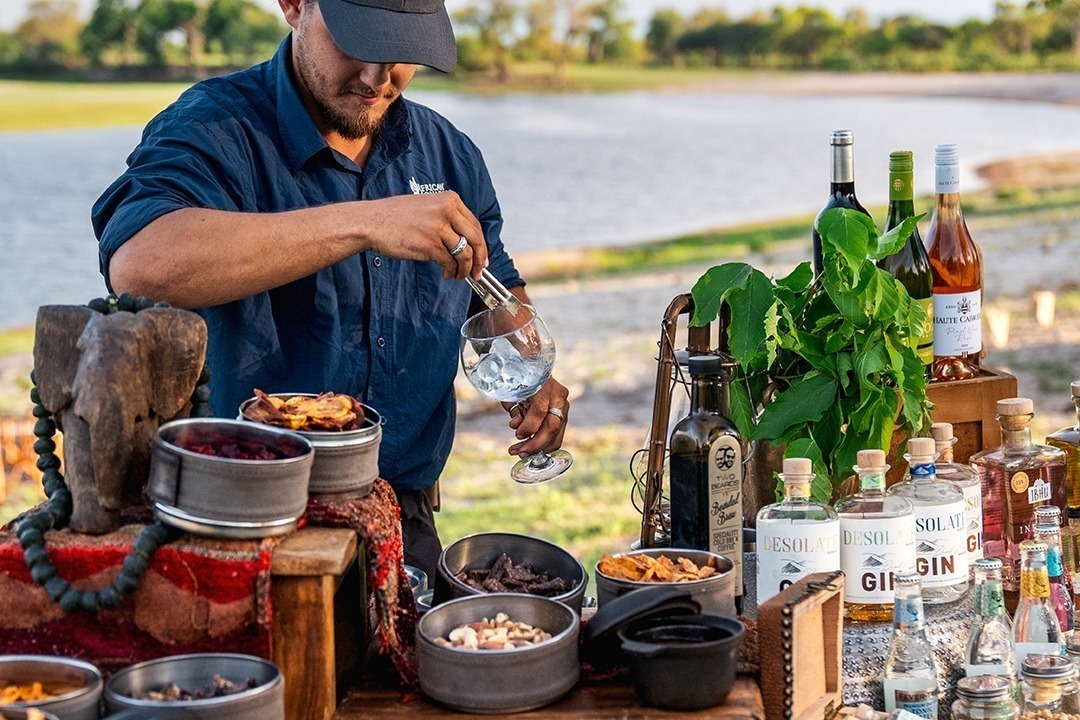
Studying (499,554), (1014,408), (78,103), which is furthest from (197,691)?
(78,103)

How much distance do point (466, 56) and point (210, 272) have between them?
111ft

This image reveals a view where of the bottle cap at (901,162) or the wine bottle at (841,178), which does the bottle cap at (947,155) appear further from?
the wine bottle at (841,178)

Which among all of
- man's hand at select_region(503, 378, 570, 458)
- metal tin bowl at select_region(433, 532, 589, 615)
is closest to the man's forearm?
metal tin bowl at select_region(433, 532, 589, 615)

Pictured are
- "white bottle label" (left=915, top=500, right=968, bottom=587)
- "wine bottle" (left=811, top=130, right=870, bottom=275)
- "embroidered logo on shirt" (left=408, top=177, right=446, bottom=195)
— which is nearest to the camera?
"white bottle label" (left=915, top=500, right=968, bottom=587)

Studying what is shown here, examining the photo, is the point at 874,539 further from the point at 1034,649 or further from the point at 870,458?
the point at 1034,649

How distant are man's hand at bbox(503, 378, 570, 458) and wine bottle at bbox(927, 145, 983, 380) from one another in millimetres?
717

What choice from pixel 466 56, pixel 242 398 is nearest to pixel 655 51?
pixel 466 56

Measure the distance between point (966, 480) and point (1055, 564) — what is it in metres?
0.20

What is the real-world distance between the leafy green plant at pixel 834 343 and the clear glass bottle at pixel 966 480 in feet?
0.15

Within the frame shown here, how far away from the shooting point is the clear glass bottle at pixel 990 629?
6.59 ft

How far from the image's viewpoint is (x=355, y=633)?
188cm

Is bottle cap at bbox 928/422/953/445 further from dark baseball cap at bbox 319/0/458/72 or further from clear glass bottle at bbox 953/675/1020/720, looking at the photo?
dark baseball cap at bbox 319/0/458/72

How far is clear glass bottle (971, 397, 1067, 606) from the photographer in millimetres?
2318

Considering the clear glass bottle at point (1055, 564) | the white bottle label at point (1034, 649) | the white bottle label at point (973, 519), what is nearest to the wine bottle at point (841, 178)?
the white bottle label at point (973, 519)
